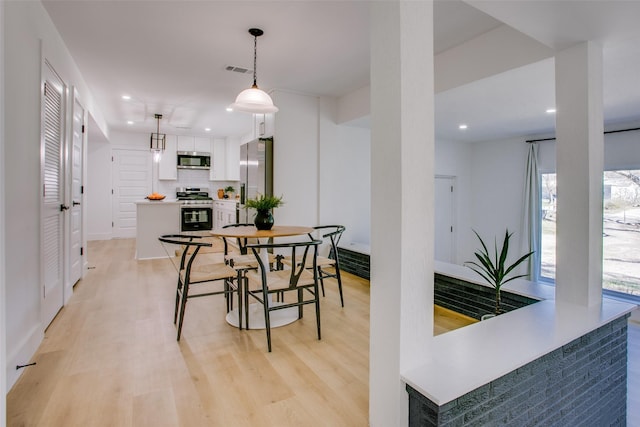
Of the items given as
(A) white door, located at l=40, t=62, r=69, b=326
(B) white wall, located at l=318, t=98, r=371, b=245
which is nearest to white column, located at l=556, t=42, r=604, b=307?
(B) white wall, located at l=318, t=98, r=371, b=245

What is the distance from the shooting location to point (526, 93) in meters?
3.53

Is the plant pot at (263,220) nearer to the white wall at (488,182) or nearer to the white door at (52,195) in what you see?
the white door at (52,195)

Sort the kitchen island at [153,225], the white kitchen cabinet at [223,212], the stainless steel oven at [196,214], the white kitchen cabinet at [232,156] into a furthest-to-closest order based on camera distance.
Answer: the white kitchen cabinet at [232,156] → the stainless steel oven at [196,214] → the white kitchen cabinet at [223,212] → the kitchen island at [153,225]

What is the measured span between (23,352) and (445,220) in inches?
248

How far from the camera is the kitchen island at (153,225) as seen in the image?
18.2 ft

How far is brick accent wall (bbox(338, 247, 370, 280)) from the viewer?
436 cm

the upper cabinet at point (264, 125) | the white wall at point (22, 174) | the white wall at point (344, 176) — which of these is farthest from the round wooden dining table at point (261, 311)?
the upper cabinet at point (264, 125)

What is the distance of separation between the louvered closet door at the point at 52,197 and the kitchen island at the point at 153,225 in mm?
2455

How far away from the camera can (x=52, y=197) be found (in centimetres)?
284

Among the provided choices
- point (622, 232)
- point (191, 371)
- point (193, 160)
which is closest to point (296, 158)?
point (191, 371)

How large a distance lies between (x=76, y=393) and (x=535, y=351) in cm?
236

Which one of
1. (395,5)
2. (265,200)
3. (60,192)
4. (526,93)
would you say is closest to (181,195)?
(60,192)

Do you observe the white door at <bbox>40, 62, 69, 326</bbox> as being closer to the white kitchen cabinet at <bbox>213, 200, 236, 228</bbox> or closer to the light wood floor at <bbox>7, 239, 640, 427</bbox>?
the light wood floor at <bbox>7, 239, 640, 427</bbox>

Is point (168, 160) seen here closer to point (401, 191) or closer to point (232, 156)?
point (232, 156)
